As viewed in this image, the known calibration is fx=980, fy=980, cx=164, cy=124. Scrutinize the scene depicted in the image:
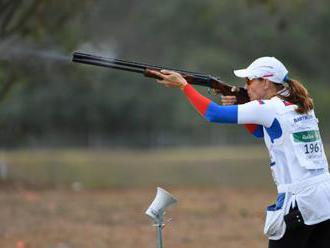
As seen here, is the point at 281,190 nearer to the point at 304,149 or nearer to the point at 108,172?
the point at 304,149

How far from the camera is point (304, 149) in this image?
6.58 m

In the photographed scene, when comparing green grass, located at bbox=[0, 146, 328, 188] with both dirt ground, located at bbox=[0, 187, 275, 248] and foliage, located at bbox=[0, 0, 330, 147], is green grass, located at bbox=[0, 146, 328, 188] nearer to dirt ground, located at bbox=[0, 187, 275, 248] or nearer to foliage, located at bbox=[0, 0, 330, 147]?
dirt ground, located at bbox=[0, 187, 275, 248]

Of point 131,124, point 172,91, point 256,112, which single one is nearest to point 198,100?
point 256,112

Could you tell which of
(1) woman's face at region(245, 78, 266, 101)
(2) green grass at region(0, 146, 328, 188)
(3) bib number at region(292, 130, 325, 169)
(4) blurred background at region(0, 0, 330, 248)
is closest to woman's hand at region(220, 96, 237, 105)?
(1) woman's face at region(245, 78, 266, 101)

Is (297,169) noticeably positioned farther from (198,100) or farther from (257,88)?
(198,100)

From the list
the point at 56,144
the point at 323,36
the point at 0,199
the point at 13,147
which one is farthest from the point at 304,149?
the point at 56,144

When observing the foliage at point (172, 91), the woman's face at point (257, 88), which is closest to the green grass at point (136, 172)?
the foliage at point (172, 91)

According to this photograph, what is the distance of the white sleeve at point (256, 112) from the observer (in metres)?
6.54

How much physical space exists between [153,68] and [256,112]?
2.76ft

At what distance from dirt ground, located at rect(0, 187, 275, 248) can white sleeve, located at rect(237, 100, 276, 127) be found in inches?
238

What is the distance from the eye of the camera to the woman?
6.55m

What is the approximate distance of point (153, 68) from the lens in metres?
6.91

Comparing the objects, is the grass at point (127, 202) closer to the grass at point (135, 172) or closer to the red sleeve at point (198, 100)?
the grass at point (135, 172)

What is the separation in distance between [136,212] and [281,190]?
11.0 m
